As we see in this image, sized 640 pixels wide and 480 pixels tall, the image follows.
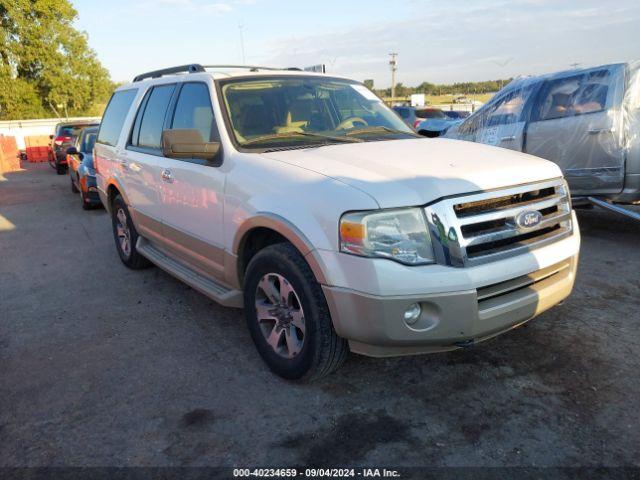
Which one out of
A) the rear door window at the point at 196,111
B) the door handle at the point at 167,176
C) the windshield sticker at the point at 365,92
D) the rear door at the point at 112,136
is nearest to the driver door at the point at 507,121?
the windshield sticker at the point at 365,92

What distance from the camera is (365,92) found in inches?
177

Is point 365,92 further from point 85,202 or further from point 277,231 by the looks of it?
point 85,202

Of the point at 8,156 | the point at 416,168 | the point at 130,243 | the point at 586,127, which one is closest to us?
the point at 416,168

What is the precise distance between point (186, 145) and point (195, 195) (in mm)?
489

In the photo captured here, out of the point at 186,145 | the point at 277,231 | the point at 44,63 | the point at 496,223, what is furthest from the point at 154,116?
the point at 44,63

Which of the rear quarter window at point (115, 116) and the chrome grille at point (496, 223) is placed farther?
the rear quarter window at point (115, 116)

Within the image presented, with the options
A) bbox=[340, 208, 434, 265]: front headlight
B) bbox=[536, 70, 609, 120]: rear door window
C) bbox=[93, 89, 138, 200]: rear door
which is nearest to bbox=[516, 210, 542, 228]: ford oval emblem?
bbox=[340, 208, 434, 265]: front headlight

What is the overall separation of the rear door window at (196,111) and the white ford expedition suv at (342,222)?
0.05 ft

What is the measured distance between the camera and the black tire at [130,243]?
523cm

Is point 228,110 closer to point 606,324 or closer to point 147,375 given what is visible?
point 147,375

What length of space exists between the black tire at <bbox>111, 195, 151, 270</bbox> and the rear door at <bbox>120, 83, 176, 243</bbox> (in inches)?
11.4

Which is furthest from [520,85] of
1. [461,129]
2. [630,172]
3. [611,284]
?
[611,284]

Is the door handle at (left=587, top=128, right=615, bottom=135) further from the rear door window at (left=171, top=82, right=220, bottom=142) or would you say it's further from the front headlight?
the rear door window at (left=171, top=82, right=220, bottom=142)

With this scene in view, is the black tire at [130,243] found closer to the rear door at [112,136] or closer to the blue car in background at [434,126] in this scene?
the rear door at [112,136]
